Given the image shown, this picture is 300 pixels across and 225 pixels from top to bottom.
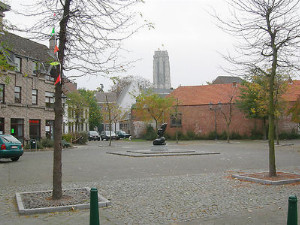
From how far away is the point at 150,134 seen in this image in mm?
50469

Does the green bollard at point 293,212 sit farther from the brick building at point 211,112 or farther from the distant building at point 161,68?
the distant building at point 161,68

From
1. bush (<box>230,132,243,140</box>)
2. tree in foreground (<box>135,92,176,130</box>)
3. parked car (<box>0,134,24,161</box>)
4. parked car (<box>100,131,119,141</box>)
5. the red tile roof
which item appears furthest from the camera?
parked car (<box>100,131,119,141</box>)

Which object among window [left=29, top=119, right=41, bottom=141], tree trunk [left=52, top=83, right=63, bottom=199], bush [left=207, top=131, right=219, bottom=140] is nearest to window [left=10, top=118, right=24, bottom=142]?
window [left=29, top=119, right=41, bottom=141]

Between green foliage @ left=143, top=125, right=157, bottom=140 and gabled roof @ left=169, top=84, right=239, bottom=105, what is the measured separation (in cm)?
603

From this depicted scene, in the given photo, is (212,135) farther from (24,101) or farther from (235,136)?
(24,101)

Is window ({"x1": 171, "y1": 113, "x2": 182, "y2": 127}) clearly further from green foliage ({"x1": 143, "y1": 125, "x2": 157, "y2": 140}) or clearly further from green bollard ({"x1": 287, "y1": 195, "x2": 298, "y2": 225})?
green bollard ({"x1": 287, "y1": 195, "x2": 298, "y2": 225})

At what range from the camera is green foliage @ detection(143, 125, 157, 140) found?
49.9 meters

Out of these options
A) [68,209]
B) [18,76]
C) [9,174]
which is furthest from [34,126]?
[68,209]

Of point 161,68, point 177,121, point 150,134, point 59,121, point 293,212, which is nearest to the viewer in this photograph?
point 293,212

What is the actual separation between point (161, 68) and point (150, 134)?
70773 mm

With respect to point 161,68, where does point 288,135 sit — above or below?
below

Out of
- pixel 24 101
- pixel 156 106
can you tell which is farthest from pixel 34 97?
pixel 156 106

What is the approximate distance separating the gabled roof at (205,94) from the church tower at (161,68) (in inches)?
2513

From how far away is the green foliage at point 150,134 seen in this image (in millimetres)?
49906
